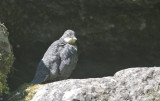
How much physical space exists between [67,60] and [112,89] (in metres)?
1.37

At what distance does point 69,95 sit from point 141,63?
306 centimetres

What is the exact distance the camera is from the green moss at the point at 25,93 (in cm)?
463

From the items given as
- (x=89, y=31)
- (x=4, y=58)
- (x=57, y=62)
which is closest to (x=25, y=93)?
(x=4, y=58)

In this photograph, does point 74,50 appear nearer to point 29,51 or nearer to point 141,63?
point 29,51

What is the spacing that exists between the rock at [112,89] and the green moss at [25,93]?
0.12 feet

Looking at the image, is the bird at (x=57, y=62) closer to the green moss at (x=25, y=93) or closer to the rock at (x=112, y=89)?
the green moss at (x=25, y=93)

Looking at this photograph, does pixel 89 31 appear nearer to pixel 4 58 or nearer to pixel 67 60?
pixel 67 60

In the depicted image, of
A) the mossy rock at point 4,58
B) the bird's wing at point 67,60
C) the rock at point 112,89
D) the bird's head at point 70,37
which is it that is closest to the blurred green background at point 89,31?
the bird's head at point 70,37

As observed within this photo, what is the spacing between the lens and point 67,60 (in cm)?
548

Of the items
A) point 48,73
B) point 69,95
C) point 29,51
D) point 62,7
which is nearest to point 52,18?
point 62,7

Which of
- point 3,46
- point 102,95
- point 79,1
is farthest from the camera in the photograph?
point 79,1

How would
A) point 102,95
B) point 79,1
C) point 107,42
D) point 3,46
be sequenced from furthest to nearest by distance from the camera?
point 107,42 → point 79,1 → point 3,46 → point 102,95

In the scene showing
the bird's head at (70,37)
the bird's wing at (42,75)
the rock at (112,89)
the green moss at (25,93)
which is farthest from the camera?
the bird's head at (70,37)

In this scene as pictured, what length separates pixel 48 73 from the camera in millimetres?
5340
